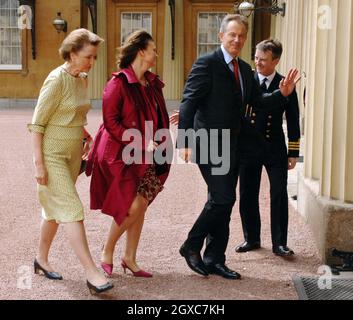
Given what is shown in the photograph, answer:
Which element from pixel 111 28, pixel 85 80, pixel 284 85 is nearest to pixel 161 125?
pixel 85 80

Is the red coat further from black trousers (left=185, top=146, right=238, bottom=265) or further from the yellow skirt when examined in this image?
black trousers (left=185, top=146, right=238, bottom=265)

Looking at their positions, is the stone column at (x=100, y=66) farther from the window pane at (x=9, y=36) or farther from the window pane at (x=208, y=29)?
the window pane at (x=208, y=29)

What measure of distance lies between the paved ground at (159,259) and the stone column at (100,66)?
13.4 metres

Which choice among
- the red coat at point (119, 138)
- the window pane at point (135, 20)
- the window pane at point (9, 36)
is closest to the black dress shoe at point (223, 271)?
the red coat at point (119, 138)

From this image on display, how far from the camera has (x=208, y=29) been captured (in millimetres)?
21750

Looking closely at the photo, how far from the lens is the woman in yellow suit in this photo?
179 inches

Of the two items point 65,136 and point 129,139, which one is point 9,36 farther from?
point 129,139

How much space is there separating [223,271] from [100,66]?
17.4 m

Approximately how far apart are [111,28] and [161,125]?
17501 mm

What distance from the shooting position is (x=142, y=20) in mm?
21922

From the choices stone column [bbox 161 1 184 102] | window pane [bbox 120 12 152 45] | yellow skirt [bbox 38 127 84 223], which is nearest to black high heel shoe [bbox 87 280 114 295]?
yellow skirt [bbox 38 127 84 223]

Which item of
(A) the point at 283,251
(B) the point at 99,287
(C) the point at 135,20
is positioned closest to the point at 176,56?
(C) the point at 135,20

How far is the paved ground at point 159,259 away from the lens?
4.56 meters
